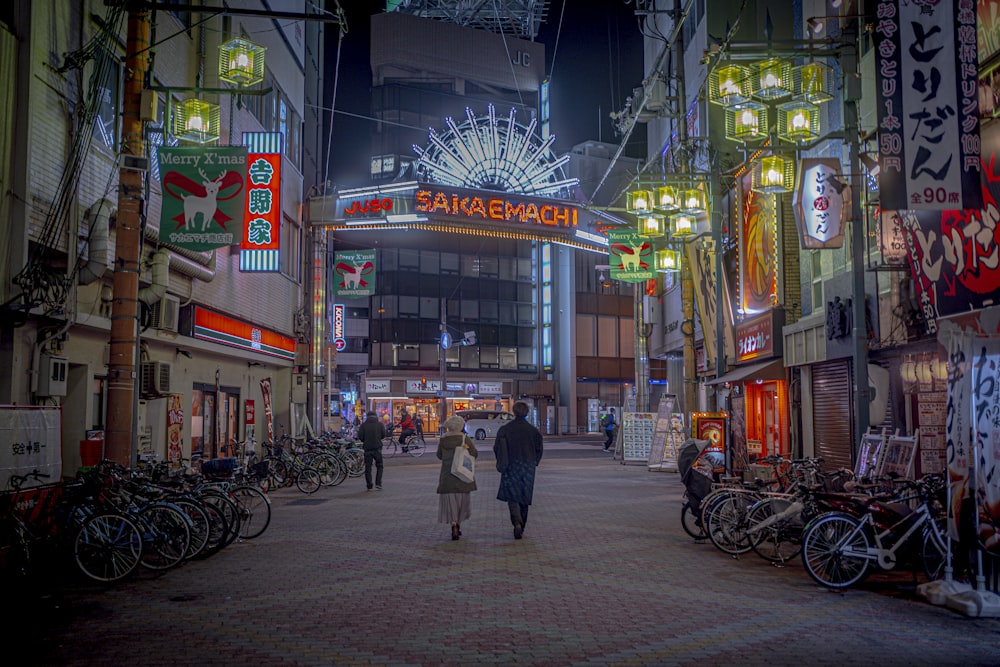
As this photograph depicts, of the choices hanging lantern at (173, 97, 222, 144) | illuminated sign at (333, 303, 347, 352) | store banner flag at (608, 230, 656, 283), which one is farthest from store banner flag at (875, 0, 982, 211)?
illuminated sign at (333, 303, 347, 352)

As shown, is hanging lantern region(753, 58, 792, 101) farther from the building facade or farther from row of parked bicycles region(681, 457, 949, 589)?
the building facade

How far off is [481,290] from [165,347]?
43609 millimetres

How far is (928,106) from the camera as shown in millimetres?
10016

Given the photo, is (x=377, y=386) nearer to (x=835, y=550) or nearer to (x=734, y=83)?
Answer: (x=734, y=83)

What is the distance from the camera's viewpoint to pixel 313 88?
120 feet

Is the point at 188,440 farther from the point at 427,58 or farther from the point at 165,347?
the point at 427,58

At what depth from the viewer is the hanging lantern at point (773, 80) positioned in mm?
15352

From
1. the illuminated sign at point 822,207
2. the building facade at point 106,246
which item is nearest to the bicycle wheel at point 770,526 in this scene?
the illuminated sign at point 822,207

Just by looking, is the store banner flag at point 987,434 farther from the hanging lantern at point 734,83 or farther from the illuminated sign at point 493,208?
the illuminated sign at point 493,208

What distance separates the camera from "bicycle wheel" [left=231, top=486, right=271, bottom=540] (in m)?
12.5

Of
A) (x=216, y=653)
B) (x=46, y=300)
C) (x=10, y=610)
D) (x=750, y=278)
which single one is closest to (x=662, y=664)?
(x=216, y=653)

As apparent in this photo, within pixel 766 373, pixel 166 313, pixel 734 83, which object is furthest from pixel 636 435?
pixel 166 313

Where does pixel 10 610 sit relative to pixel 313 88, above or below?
below

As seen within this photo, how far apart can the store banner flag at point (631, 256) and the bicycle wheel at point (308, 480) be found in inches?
443
